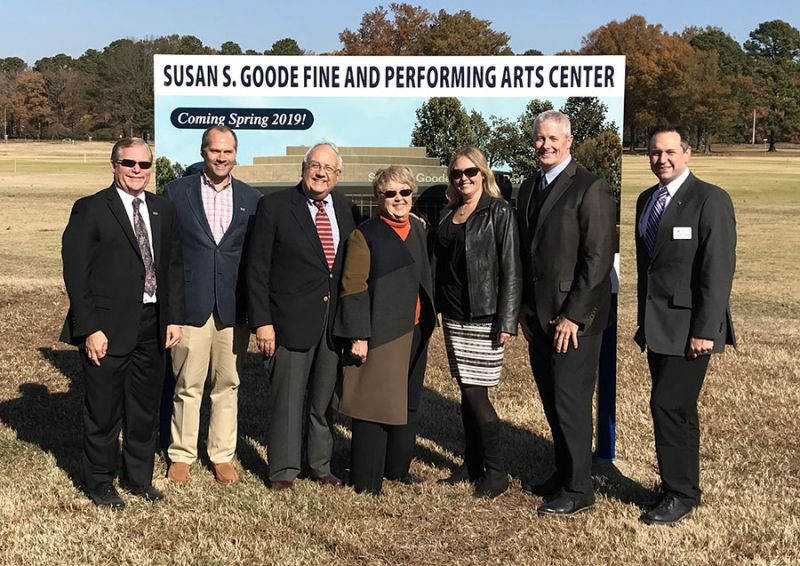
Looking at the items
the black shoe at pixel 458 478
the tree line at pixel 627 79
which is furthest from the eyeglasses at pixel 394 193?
the tree line at pixel 627 79

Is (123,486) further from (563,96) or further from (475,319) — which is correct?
(563,96)

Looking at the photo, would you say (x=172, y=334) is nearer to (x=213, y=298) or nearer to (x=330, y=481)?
(x=213, y=298)

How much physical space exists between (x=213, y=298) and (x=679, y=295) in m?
2.55

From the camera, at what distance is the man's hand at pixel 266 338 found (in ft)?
15.9

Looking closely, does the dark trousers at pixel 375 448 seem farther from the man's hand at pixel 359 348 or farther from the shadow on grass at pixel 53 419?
the shadow on grass at pixel 53 419

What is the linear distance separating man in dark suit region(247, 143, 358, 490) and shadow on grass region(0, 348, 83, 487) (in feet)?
4.67

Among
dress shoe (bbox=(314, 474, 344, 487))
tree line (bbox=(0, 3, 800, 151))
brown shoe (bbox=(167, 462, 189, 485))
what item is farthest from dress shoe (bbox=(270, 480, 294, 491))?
tree line (bbox=(0, 3, 800, 151))

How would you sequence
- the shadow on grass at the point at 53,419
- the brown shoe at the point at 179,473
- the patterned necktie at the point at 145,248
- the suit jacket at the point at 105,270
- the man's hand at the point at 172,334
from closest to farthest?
1. the suit jacket at the point at 105,270
2. the patterned necktie at the point at 145,248
3. the man's hand at the point at 172,334
4. the brown shoe at the point at 179,473
5. the shadow on grass at the point at 53,419

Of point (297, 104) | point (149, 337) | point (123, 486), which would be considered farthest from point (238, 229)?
point (123, 486)

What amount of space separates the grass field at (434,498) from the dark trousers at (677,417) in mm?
234

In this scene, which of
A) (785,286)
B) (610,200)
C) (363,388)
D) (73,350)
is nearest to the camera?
(610,200)

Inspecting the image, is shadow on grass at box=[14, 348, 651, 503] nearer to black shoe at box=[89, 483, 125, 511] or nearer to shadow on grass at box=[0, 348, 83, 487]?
shadow on grass at box=[0, 348, 83, 487]

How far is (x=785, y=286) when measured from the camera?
45.2 ft

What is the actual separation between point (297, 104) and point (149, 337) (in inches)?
74.9
